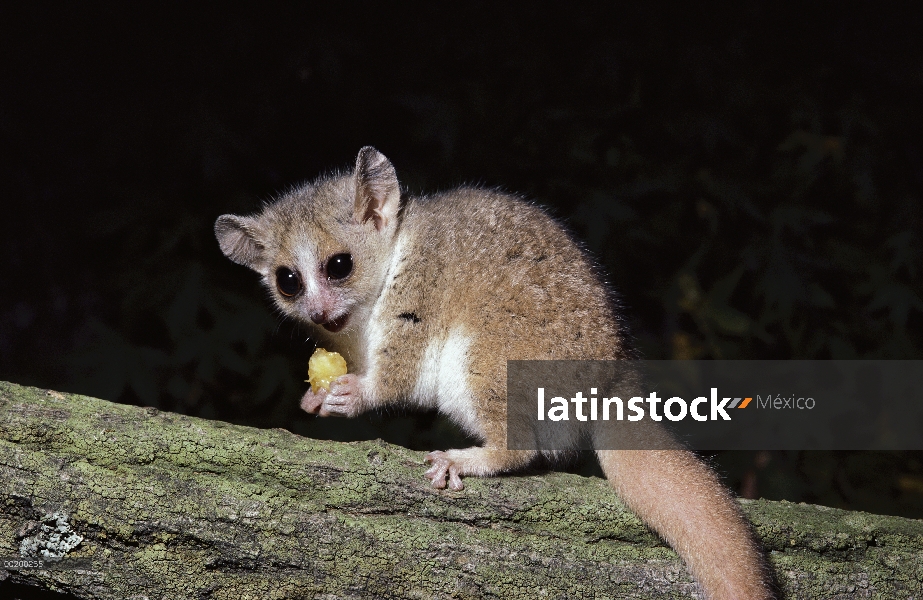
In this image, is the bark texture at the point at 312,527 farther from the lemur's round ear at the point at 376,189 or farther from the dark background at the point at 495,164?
the dark background at the point at 495,164

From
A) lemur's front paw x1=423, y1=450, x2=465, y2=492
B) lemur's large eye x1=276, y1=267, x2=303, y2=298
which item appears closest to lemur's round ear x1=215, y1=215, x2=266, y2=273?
lemur's large eye x1=276, y1=267, x2=303, y2=298

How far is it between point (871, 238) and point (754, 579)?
3.04 meters

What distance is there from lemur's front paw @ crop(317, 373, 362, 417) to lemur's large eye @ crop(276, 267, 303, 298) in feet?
1.32

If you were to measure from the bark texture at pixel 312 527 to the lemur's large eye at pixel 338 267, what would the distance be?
2.35 ft

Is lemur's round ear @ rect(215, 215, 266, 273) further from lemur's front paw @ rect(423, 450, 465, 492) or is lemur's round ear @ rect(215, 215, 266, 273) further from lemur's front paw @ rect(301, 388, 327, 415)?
lemur's front paw @ rect(423, 450, 465, 492)

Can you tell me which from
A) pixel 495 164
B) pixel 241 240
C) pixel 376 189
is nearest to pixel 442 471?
pixel 376 189

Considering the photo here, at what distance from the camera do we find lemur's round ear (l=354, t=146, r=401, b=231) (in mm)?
2984

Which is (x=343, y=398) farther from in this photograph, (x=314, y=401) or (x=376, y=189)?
(x=376, y=189)

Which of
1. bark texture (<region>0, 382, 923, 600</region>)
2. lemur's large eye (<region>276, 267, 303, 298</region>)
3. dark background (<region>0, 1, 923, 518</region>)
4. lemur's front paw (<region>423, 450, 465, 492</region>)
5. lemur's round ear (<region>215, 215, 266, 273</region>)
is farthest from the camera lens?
dark background (<region>0, 1, 923, 518</region>)

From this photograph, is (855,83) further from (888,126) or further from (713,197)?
(713,197)

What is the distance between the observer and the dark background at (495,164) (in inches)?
156

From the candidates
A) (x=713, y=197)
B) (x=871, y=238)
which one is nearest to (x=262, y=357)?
(x=713, y=197)

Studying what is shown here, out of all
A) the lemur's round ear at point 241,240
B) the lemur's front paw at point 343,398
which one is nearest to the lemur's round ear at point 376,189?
the lemur's round ear at point 241,240

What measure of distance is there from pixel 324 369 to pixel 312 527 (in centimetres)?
88
